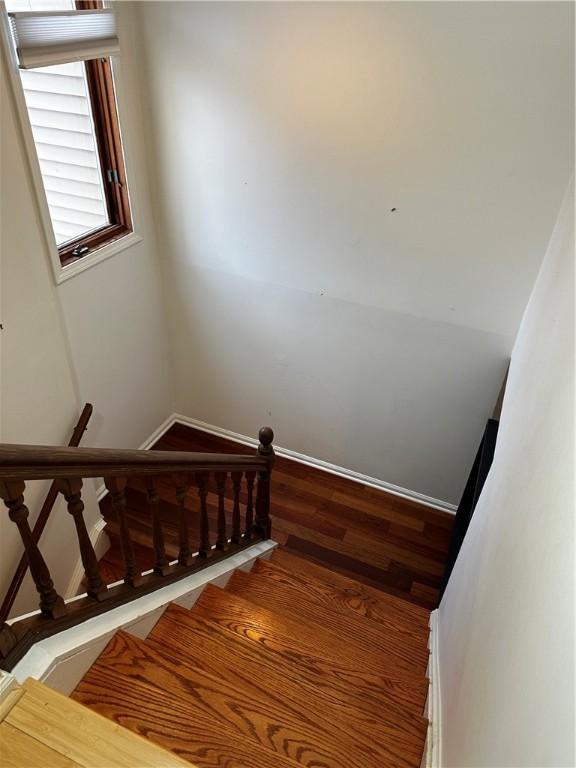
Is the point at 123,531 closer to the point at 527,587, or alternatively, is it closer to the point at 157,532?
the point at 157,532

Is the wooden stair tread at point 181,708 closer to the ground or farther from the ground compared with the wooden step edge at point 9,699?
closer to the ground

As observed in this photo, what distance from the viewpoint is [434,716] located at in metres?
1.70

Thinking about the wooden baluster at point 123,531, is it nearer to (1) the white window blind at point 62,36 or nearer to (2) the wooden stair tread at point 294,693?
(2) the wooden stair tread at point 294,693

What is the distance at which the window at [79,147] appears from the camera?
7.84ft

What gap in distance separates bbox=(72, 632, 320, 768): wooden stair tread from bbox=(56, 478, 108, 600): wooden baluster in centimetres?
16

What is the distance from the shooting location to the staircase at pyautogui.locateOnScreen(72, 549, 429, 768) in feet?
4.49

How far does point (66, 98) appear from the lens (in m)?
2.52

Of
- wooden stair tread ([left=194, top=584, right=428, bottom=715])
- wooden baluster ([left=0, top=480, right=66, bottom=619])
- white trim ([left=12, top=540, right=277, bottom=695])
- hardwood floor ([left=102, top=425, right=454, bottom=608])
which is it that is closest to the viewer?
wooden baluster ([left=0, top=480, right=66, bottom=619])

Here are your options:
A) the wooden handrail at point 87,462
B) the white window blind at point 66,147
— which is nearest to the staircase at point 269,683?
the wooden handrail at point 87,462

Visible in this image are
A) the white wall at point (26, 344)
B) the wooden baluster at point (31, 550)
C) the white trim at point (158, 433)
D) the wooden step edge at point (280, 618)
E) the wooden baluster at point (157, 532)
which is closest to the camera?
the wooden baluster at point (31, 550)

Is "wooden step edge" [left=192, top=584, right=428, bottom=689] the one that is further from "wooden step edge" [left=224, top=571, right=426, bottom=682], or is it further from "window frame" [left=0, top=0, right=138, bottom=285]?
"window frame" [left=0, top=0, right=138, bottom=285]

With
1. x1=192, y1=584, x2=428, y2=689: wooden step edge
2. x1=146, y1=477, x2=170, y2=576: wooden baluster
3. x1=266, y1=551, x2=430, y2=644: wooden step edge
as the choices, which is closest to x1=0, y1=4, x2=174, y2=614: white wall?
x1=146, y1=477, x2=170, y2=576: wooden baluster

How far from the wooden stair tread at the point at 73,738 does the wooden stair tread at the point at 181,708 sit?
25 centimetres

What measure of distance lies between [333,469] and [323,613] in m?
1.45
